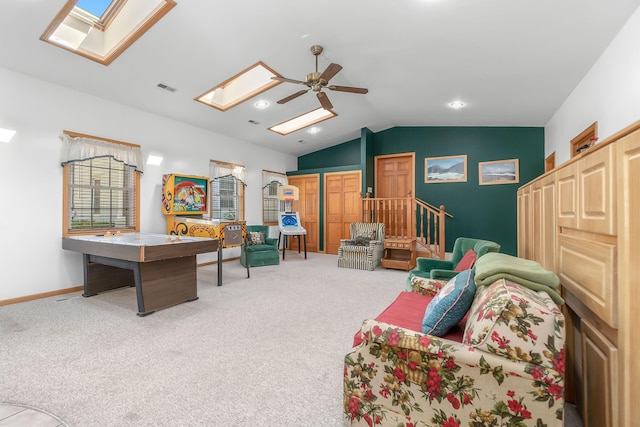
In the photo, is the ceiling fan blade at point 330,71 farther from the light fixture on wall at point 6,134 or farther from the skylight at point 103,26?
the light fixture on wall at point 6,134

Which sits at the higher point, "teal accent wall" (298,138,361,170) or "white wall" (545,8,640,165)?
"teal accent wall" (298,138,361,170)

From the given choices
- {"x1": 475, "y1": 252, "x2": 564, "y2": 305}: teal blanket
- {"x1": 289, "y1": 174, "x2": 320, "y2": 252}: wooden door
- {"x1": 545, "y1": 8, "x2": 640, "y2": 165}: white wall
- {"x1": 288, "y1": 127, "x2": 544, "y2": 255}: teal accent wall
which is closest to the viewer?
{"x1": 475, "y1": 252, "x2": 564, "y2": 305}: teal blanket

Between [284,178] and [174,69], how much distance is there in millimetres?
4506

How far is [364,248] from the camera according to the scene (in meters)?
5.75

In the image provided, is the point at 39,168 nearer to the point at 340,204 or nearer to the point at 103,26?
the point at 103,26

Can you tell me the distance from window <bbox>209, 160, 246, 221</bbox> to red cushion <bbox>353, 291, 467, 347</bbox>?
15.9 feet

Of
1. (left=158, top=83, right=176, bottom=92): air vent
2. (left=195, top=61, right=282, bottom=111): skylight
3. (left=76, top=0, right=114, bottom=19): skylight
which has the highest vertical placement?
(left=76, top=0, right=114, bottom=19): skylight

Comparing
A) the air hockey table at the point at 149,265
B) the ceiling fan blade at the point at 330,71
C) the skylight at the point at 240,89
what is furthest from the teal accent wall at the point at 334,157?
the air hockey table at the point at 149,265

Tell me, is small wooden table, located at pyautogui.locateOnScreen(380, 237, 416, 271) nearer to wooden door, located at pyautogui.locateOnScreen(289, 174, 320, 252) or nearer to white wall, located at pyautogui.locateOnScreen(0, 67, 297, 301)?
wooden door, located at pyautogui.locateOnScreen(289, 174, 320, 252)

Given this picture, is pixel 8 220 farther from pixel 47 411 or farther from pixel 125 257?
pixel 47 411

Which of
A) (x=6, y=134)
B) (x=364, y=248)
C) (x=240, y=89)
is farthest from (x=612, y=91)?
(x=6, y=134)

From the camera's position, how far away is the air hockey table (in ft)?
10.3

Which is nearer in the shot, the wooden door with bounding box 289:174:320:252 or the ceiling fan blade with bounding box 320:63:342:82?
the ceiling fan blade with bounding box 320:63:342:82

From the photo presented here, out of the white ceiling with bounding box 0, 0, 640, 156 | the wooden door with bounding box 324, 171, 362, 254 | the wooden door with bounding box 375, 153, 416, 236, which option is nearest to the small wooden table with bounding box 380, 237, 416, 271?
the wooden door with bounding box 375, 153, 416, 236
